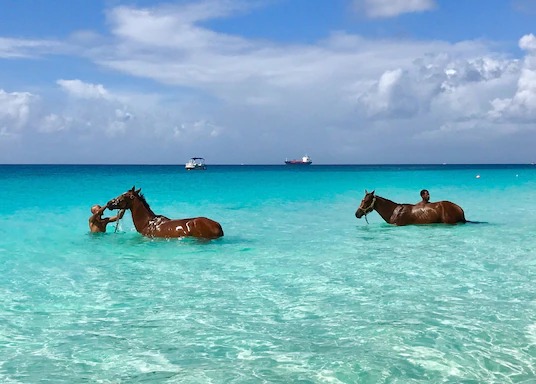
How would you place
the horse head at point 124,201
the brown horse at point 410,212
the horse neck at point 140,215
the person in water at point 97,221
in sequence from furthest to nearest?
the brown horse at point 410,212
the person in water at point 97,221
the horse head at point 124,201
the horse neck at point 140,215

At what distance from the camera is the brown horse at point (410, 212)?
63.8 feet

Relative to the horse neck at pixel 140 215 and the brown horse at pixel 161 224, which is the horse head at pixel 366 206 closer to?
the brown horse at pixel 161 224

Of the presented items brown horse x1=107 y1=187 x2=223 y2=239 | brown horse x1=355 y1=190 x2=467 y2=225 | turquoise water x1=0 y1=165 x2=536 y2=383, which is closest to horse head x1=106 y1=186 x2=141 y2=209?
brown horse x1=107 y1=187 x2=223 y2=239

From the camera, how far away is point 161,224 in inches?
636

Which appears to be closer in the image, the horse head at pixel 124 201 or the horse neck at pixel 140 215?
the horse neck at pixel 140 215

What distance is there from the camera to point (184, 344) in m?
7.17

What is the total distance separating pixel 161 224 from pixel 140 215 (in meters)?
0.83

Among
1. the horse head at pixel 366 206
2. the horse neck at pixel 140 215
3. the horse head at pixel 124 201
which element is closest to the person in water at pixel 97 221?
the horse head at pixel 124 201

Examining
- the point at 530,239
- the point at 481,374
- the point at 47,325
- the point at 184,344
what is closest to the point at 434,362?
the point at 481,374

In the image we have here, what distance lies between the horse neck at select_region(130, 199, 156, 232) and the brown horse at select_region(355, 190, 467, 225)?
23.1ft

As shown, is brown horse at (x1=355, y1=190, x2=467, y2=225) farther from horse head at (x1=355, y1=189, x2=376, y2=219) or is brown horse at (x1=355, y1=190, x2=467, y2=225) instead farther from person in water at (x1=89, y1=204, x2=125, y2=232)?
person in water at (x1=89, y1=204, x2=125, y2=232)

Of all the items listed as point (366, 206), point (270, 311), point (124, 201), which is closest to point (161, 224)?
point (124, 201)

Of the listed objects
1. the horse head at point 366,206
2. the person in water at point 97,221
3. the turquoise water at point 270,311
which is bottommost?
the turquoise water at point 270,311

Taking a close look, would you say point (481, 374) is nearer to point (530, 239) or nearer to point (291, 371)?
point (291, 371)
